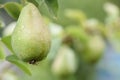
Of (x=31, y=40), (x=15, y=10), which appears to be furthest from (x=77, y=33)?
(x=31, y=40)

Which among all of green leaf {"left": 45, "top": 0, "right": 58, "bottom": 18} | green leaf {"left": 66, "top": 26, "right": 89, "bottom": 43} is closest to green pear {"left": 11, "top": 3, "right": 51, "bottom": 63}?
green leaf {"left": 45, "top": 0, "right": 58, "bottom": 18}

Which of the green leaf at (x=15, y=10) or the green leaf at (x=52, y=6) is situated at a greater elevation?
the green leaf at (x=52, y=6)

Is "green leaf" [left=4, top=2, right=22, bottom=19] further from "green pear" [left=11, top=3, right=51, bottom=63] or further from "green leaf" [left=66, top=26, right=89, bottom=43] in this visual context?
"green leaf" [left=66, top=26, right=89, bottom=43]

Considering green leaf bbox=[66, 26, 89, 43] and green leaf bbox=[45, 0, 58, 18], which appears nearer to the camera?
green leaf bbox=[45, 0, 58, 18]

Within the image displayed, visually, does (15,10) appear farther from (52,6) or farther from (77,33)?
(77,33)

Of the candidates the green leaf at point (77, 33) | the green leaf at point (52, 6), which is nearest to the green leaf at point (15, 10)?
the green leaf at point (52, 6)

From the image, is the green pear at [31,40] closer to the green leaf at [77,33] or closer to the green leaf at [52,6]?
the green leaf at [52,6]

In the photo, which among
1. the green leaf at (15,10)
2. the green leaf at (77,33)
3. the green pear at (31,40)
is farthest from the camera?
the green leaf at (77,33)

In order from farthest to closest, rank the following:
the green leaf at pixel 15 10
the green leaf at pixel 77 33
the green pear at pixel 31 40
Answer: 1. the green leaf at pixel 77 33
2. the green leaf at pixel 15 10
3. the green pear at pixel 31 40

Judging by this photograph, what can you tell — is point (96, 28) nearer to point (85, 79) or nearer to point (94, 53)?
point (94, 53)

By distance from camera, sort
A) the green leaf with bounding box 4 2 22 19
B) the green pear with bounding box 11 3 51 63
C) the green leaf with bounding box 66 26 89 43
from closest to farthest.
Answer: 1. the green pear with bounding box 11 3 51 63
2. the green leaf with bounding box 4 2 22 19
3. the green leaf with bounding box 66 26 89 43
